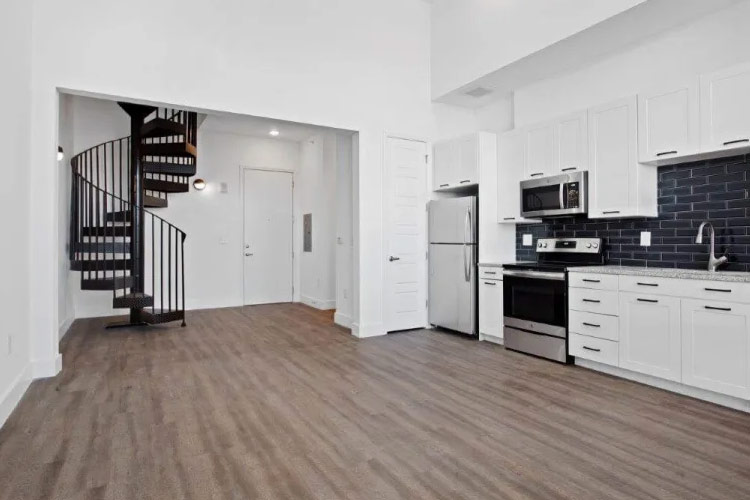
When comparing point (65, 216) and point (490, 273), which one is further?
point (65, 216)

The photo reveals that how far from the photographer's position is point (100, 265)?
5379 mm

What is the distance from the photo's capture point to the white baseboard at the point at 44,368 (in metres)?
3.53

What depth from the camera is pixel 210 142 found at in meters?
7.43

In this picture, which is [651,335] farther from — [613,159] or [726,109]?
[726,109]

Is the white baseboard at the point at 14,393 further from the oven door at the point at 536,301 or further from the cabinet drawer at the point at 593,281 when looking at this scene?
the cabinet drawer at the point at 593,281

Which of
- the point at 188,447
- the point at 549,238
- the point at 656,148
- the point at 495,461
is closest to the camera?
the point at 495,461

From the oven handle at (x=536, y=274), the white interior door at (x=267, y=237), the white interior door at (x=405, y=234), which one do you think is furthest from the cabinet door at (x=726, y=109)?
the white interior door at (x=267, y=237)

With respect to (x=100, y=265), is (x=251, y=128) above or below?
above

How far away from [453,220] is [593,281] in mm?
1815

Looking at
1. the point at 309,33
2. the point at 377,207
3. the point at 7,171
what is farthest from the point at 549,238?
the point at 7,171

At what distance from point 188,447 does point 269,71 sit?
11.9 feet

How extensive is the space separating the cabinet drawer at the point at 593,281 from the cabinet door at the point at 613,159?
621 millimetres

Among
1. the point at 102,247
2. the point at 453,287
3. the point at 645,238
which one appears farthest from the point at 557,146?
the point at 102,247

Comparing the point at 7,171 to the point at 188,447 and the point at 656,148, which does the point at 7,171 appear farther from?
the point at 656,148
